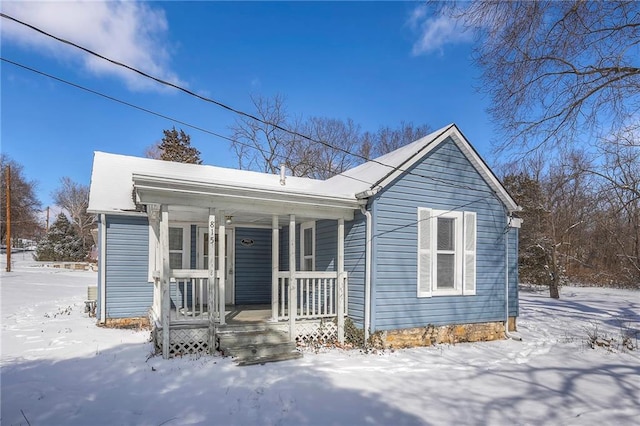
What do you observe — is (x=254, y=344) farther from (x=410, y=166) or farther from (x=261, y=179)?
(x=261, y=179)

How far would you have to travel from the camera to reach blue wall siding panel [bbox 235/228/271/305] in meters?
11.0

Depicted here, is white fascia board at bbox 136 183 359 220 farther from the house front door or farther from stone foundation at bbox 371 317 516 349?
the house front door

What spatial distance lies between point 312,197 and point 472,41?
4.53 metres

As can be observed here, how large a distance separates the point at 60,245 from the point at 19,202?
9.11m

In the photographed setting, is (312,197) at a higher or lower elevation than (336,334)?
higher

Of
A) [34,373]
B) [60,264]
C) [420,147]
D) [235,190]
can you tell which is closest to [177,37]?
[235,190]

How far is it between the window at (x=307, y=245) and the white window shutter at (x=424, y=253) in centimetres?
261

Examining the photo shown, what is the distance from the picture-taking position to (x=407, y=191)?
829cm

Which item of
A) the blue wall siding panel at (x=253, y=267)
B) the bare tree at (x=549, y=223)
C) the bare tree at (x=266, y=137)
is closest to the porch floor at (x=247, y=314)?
the blue wall siding panel at (x=253, y=267)

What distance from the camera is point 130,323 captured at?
389 inches

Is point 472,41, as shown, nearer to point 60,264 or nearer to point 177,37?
point 177,37

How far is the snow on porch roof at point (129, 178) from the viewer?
31.4ft

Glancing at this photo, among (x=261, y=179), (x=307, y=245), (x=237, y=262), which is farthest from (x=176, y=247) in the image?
(x=261, y=179)

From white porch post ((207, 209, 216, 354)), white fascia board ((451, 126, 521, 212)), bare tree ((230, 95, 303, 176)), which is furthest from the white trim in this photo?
bare tree ((230, 95, 303, 176))
